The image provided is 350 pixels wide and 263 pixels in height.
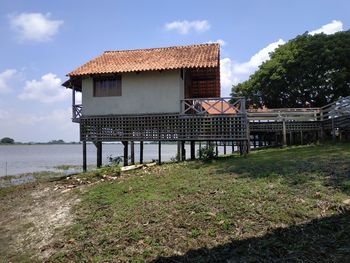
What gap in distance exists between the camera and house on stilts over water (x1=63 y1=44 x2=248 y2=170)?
1812 centimetres

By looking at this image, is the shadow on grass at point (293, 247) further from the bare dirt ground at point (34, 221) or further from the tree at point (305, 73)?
the tree at point (305, 73)

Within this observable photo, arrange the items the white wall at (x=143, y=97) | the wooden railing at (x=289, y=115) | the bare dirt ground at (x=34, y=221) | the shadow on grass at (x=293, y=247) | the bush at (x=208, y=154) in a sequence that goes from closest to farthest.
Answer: the shadow on grass at (x=293, y=247)
the bare dirt ground at (x=34, y=221)
the bush at (x=208, y=154)
the white wall at (x=143, y=97)
the wooden railing at (x=289, y=115)

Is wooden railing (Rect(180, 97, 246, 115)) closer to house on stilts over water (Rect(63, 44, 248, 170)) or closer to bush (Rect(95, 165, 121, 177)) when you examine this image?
house on stilts over water (Rect(63, 44, 248, 170))

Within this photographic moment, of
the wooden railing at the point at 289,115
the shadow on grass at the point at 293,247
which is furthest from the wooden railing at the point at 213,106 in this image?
the shadow on grass at the point at 293,247

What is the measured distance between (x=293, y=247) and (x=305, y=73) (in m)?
30.4

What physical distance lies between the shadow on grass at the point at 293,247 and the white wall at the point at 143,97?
12.4 meters

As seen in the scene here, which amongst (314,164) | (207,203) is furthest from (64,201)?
(314,164)

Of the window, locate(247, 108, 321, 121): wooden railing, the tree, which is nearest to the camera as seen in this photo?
the window

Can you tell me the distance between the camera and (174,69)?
60.5 feet

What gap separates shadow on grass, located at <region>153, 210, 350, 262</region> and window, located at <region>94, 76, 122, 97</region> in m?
13.8

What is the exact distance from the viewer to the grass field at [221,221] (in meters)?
6.45

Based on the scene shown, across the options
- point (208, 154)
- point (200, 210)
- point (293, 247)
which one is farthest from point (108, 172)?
point (293, 247)

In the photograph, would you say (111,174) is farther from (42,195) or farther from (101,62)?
(101,62)

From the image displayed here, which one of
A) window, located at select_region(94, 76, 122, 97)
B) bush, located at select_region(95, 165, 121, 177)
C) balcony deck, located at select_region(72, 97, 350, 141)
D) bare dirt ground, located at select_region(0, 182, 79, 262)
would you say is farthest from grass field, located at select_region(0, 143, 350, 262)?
window, located at select_region(94, 76, 122, 97)
